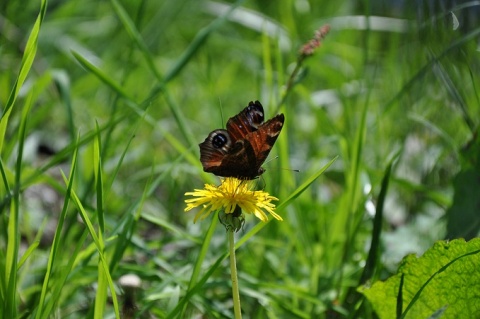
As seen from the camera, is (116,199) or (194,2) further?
(194,2)

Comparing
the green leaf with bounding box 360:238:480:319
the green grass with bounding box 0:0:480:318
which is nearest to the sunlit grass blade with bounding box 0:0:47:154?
the green grass with bounding box 0:0:480:318

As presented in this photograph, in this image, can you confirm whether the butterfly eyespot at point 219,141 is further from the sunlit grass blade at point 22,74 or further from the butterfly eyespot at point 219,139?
the sunlit grass blade at point 22,74

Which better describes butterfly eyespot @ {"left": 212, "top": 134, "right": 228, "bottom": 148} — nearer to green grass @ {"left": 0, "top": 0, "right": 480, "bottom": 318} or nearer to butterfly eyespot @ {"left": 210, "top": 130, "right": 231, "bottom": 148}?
butterfly eyespot @ {"left": 210, "top": 130, "right": 231, "bottom": 148}

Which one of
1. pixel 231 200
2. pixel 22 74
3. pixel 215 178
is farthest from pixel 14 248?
pixel 215 178

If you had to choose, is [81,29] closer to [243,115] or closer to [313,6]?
[313,6]

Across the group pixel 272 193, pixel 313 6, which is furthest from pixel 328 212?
pixel 313 6

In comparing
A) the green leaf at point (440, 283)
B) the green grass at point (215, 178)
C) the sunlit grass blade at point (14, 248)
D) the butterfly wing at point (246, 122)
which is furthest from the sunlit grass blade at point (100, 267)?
the green leaf at point (440, 283)

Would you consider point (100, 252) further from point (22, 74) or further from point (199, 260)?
point (22, 74)
